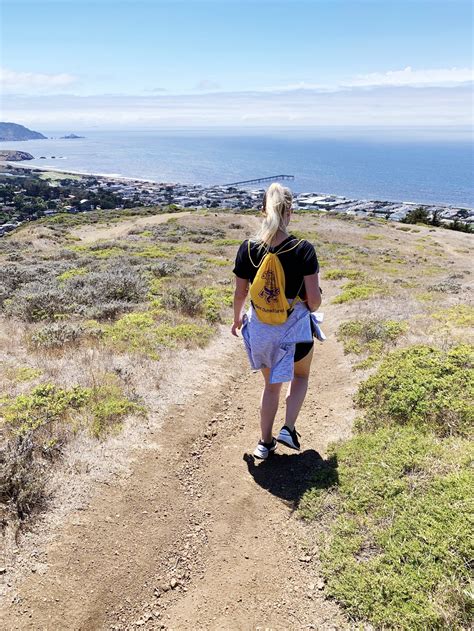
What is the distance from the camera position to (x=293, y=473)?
16.0ft

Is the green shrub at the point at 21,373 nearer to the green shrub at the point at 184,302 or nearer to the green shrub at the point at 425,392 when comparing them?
the green shrub at the point at 184,302

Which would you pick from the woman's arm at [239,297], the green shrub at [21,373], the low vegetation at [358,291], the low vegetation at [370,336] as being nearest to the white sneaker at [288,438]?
the woman's arm at [239,297]

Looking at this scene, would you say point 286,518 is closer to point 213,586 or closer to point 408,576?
point 213,586

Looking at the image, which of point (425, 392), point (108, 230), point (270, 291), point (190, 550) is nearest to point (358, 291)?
point (425, 392)

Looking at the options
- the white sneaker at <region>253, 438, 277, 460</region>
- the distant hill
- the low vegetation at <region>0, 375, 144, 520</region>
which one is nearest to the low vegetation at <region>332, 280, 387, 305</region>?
the white sneaker at <region>253, 438, 277, 460</region>

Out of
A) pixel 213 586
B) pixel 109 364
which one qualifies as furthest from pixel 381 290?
pixel 213 586

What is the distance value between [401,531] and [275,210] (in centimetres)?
312

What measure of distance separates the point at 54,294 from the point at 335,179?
145743mm

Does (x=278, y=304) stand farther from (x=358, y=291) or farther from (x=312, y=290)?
(x=358, y=291)

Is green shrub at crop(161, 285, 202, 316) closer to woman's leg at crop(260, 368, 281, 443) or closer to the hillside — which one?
the hillside

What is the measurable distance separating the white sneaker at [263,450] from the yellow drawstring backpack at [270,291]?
5.36ft

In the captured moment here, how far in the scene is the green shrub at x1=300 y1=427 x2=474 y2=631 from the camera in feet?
10.0

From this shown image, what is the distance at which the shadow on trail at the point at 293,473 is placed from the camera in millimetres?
4539

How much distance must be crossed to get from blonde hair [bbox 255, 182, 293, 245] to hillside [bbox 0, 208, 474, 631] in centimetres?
270
